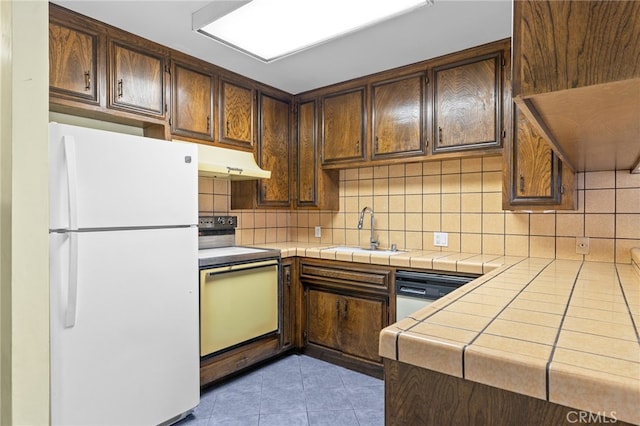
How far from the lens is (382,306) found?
8.29ft

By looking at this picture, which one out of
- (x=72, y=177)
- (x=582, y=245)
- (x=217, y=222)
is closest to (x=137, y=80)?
(x=72, y=177)

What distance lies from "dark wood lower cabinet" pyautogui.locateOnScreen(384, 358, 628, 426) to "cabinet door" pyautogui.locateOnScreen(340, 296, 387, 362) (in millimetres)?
1714

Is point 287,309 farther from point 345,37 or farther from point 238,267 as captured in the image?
point 345,37

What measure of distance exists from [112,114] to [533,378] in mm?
2355

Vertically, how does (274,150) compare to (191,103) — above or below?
below

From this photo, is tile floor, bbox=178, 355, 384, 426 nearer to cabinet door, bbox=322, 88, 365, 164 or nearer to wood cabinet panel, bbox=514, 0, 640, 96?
cabinet door, bbox=322, 88, 365, 164

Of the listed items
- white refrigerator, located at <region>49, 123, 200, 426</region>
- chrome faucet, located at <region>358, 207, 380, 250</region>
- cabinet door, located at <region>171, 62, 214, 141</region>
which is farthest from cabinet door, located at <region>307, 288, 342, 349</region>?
cabinet door, located at <region>171, 62, 214, 141</region>

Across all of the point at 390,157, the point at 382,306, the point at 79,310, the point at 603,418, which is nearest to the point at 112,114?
the point at 79,310

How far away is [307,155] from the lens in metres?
3.29

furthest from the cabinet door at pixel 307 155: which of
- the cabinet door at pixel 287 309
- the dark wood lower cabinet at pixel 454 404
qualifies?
the dark wood lower cabinet at pixel 454 404

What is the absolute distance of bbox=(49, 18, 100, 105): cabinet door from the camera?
1918mm

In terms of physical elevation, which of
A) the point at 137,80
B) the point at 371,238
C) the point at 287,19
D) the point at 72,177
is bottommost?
the point at 371,238

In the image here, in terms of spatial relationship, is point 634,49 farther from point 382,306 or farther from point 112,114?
point 112,114

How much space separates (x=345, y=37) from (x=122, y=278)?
183 centimetres
